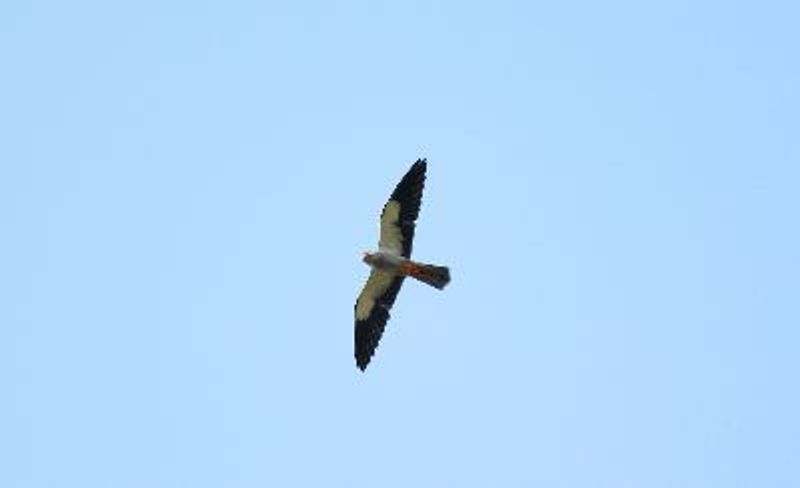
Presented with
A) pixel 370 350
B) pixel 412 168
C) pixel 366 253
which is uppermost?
pixel 412 168

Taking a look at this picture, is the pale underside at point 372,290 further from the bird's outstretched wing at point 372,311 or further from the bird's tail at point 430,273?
the bird's tail at point 430,273

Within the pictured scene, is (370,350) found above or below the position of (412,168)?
below

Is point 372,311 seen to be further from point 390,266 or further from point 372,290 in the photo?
point 390,266

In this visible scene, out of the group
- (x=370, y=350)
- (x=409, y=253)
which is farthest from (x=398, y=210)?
(x=370, y=350)

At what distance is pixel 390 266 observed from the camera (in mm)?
30891

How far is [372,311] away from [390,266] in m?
1.77

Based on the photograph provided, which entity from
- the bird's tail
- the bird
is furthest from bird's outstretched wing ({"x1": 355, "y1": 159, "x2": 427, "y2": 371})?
the bird's tail

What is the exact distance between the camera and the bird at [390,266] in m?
30.8

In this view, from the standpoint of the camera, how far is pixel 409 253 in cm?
3109

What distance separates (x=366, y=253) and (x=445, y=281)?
9.15ft

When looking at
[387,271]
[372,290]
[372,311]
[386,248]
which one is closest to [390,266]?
[387,271]

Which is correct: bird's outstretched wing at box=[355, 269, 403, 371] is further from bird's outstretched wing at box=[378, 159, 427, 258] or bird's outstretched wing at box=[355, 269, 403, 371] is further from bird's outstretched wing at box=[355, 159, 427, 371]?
bird's outstretched wing at box=[378, 159, 427, 258]

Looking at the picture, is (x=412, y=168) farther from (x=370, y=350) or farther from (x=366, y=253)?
(x=370, y=350)

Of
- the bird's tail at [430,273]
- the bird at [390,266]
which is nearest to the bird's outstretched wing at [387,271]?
the bird at [390,266]
